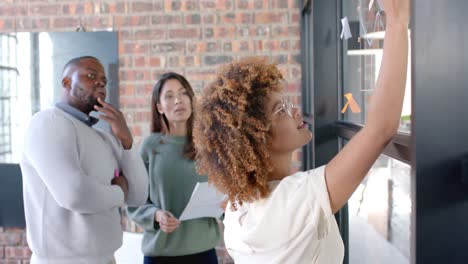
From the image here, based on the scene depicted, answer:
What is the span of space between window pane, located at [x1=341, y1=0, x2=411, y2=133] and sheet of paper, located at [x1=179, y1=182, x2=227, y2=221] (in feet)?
2.15

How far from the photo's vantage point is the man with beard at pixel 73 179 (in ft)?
5.30

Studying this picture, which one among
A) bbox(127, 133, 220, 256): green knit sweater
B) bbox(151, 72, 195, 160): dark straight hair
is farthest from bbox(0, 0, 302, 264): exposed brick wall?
bbox(127, 133, 220, 256): green knit sweater

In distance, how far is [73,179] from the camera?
1.61 metres

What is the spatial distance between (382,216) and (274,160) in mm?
487

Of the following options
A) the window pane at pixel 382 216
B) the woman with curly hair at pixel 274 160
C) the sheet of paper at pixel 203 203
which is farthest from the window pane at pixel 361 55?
the sheet of paper at pixel 203 203

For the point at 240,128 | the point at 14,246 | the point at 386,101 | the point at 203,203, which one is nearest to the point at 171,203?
the point at 203,203

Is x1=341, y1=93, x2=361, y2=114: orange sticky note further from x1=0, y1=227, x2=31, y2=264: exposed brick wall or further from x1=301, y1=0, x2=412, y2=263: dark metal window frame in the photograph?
x1=0, y1=227, x2=31, y2=264: exposed brick wall

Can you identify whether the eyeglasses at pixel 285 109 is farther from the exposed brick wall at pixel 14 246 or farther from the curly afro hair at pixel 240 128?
the exposed brick wall at pixel 14 246

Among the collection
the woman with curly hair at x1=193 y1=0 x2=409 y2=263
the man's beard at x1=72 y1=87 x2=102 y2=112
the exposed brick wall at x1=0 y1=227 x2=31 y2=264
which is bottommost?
the exposed brick wall at x1=0 y1=227 x2=31 y2=264

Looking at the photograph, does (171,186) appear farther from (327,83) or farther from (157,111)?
(327,83)

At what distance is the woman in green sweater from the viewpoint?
2.08 m

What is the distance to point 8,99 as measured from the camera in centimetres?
320

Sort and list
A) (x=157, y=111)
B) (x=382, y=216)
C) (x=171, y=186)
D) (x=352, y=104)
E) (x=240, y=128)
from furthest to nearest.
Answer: (x=157, y=111), (x=171, y=186), (x=352, y=104), (x=382, y=216), (x=240, y=128)

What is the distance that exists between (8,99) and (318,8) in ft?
7.67
